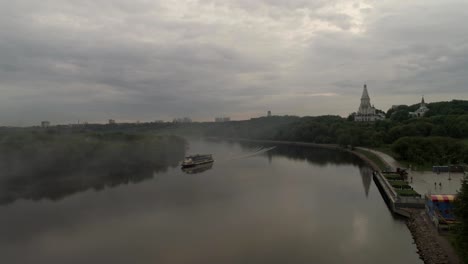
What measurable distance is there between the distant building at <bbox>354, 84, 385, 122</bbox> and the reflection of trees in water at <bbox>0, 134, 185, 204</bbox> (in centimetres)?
5063

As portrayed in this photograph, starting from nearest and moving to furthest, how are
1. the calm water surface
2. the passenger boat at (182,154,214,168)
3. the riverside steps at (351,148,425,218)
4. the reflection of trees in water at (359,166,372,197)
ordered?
the calm water surface → the riverside steps at (351,148,425,218) → the reflection of trees in water at (359,166,372,197) → the passenger boat at (182,154,214,168)

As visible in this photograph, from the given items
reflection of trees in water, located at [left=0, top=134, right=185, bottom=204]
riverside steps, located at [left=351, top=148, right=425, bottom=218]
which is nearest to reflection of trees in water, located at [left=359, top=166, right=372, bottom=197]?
riverside steps, located at [left=351, top=148, right=425, bottom=218]

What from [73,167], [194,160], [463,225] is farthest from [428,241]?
[73,167]

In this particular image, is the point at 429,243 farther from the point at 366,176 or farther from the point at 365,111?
the point at 365,111

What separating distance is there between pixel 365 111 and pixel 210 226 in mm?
69284

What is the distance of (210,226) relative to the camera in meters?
12.6

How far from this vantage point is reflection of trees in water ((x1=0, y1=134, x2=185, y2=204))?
20094 mm

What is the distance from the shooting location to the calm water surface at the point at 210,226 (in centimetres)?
1012

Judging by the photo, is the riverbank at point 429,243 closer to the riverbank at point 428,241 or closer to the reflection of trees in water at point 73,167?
the riverbank at point 428,241

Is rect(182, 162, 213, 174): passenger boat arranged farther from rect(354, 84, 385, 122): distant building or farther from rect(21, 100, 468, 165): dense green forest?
rect(354, 84, 385, 122): distant building

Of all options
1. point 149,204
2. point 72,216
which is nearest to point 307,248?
point 149,204

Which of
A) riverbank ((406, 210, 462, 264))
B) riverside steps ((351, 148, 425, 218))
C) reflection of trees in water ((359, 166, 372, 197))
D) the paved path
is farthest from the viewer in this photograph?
reflection of trees in water ((359, 166, 372, 197))

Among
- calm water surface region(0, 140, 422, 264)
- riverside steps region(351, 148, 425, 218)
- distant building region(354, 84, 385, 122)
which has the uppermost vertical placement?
distant building region(354, 84, 385, 122)

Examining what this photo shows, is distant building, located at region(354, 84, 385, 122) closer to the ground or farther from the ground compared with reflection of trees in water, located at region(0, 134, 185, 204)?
farther from the ground
